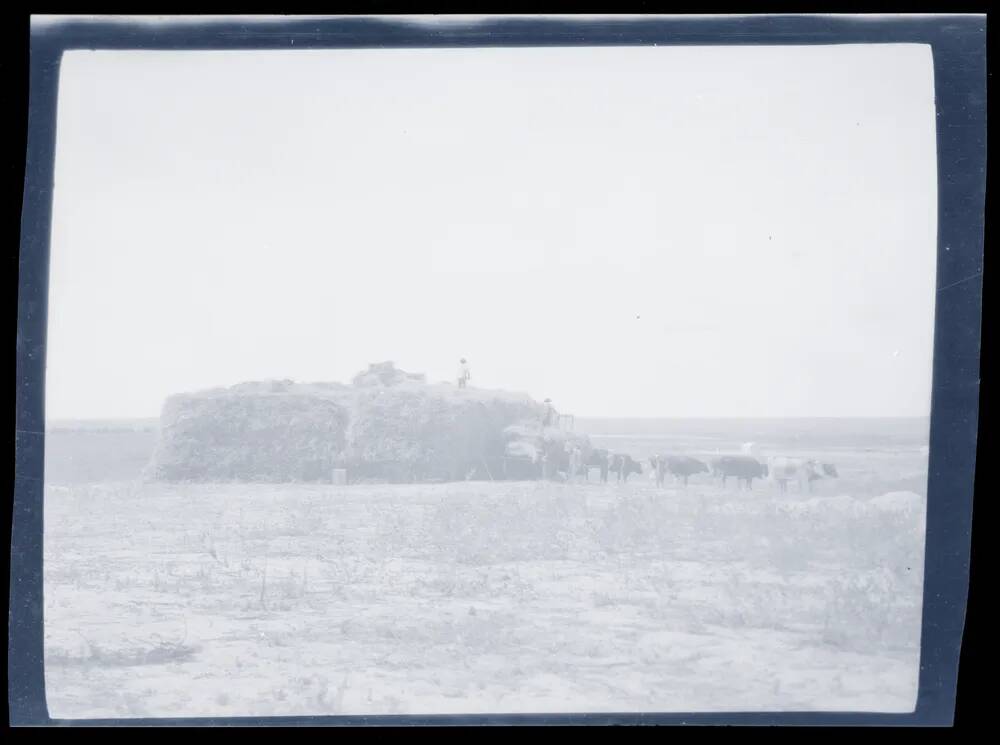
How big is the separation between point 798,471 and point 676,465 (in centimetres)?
34

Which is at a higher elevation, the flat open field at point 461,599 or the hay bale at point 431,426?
the hay bale at point 431,426

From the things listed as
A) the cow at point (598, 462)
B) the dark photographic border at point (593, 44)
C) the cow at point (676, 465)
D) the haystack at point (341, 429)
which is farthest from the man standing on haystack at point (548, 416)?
the dark photographic border at point (593, 44)

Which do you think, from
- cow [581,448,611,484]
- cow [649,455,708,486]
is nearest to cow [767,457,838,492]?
cow [649,455,708,486]

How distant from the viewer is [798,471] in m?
2.16

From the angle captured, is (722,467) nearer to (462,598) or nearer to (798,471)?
(798,471)

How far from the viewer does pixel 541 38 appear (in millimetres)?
2162

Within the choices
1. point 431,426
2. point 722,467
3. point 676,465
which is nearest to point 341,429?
point 431,426

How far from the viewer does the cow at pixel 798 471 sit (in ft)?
7.08

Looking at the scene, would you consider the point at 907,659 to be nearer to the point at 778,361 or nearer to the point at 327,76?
the point at 778,361

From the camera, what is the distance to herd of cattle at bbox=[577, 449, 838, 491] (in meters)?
2.16

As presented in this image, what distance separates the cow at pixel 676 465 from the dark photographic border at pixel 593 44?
2.13 ft

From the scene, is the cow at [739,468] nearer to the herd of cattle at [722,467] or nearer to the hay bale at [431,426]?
the herd of cattle at [722,467]

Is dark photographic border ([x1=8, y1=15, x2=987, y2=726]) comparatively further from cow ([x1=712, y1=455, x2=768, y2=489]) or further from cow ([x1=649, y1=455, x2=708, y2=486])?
cow ([x1=649, y1=455, x2=708, y2=486])

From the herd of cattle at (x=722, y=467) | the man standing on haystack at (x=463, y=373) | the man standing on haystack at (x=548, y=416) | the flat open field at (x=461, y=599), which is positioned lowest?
the flat open field at (x=461, y=599)
